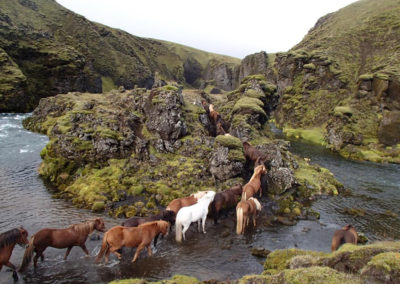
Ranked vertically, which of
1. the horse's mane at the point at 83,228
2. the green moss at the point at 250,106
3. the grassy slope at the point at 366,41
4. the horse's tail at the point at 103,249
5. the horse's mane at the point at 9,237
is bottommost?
the horse's tail at the point at 103,249

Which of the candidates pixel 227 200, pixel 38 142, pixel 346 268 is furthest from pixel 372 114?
pixel 38 142

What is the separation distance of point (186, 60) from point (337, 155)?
165546 millimetres

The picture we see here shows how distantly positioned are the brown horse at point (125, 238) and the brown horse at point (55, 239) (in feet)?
4.58

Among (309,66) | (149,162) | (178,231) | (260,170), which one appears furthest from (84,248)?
(309,66)

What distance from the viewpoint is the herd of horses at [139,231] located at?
11484 millimetres

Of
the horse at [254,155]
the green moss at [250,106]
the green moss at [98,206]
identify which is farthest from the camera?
the green moss at [250,106]

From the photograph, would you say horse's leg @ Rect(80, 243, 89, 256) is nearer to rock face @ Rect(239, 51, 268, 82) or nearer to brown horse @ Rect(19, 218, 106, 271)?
brown horse @ Rect(19, 218, 106, 271)

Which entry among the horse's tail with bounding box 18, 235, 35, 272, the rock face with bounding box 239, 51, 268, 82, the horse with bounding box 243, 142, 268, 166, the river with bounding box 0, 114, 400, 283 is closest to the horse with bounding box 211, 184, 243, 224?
the river with bounding box 0, 114, 400, 283

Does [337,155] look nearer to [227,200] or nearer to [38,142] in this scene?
[227,200]

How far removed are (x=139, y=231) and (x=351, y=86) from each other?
7629cm

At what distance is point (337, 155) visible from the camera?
4619cm

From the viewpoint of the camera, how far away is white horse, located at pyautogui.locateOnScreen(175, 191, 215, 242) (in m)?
14.9

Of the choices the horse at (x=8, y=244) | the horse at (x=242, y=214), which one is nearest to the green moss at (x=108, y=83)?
the horse at (x=242, y=214)

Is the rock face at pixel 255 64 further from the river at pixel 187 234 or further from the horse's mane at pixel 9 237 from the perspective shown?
the horse's mane at pixel 9 237
